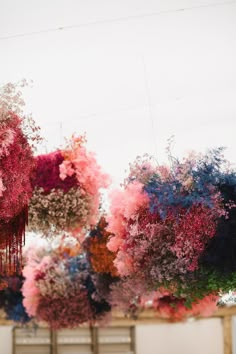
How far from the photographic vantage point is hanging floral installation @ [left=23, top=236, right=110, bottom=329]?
5547mm

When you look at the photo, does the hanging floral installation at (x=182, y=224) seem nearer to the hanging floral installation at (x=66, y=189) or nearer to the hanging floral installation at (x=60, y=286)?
the hanging floral installation at (x=66, y=189)

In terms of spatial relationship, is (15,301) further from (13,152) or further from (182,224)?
(13,152)

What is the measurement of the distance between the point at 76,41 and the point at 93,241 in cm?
165

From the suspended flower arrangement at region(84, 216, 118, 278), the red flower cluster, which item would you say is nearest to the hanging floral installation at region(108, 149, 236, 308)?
the red flower cluster

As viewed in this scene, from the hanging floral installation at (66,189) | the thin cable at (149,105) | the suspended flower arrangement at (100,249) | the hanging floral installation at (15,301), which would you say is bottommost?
the hanging floral installation at (15,301)

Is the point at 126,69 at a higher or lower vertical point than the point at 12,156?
higher

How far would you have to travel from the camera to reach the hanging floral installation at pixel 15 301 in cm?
619

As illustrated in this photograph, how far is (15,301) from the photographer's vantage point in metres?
6.23

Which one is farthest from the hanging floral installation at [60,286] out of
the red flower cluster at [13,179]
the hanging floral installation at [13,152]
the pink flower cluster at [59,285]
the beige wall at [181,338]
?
the hanging floral installation at [13,152]

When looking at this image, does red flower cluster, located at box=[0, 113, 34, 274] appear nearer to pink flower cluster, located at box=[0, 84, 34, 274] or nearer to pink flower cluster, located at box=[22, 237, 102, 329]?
pink flower cluster, located at box=[0, 84, 34, 274]

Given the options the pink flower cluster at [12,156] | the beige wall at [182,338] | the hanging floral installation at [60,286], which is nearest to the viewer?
the pink flower cluster at [12,156]

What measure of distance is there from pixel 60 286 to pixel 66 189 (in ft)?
8.50

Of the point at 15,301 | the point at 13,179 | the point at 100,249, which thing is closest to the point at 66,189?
the point at 13,179

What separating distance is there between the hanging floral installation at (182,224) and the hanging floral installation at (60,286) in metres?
2.47
